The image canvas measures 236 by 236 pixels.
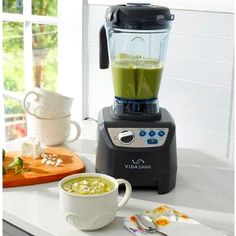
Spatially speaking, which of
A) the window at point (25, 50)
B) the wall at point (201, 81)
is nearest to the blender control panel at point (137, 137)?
the wall at point (201, 81)

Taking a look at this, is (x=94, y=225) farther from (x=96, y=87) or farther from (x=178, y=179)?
(x=96, y=87)

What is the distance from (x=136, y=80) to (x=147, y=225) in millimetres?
421

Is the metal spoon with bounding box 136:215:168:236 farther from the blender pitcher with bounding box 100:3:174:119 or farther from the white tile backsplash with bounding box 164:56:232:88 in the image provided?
the white tile backsplash with bounding box 164:56:232:88

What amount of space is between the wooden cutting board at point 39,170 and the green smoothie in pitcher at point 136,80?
0.78ft

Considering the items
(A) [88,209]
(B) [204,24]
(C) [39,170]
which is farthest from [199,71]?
(A) [88,209]

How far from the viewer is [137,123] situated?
131 centimetres

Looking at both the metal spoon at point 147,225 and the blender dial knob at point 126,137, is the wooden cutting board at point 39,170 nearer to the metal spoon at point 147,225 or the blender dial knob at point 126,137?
the blender dial knob at point 126,137

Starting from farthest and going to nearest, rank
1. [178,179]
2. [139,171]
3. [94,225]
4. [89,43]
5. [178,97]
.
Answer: [89,43] < [178,97] < [178,179] < [139,171] < [94,225]

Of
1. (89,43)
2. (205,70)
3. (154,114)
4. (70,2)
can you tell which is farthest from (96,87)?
(154,114)

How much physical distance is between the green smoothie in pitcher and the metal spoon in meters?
0.36

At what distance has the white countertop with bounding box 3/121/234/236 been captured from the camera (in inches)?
45.8

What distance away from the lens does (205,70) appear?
5.43 ft

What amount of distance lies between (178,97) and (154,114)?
40 cm

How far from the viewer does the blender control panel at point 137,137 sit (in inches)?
51.2
